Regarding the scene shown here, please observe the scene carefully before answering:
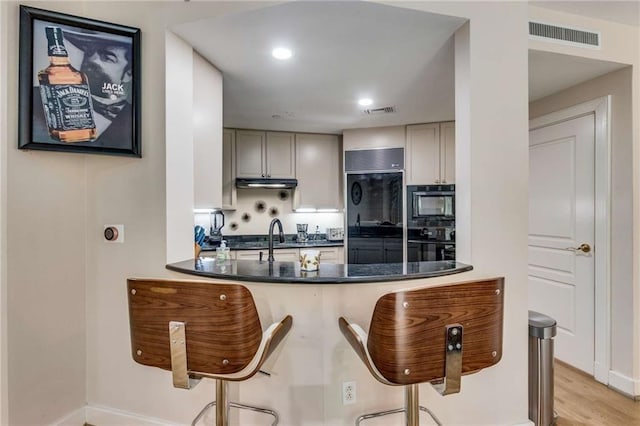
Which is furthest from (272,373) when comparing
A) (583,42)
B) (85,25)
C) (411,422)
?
(583,42)

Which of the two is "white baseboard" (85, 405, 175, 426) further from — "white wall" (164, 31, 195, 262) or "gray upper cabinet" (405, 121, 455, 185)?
"gray upper cabinet" (405, 121, 455, 185)

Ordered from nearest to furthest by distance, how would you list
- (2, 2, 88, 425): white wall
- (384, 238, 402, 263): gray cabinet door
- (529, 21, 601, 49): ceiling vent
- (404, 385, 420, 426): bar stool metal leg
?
(404, 385, 420, 426): bar stool metal leg
(2, 2, 88, 425): white wall
(529, 21, 601, 49): ceiling vent
(384, 238, 402, 263): gray cabinet door

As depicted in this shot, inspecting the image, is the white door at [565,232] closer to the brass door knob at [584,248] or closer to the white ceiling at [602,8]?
the brass door knob at [584,248]

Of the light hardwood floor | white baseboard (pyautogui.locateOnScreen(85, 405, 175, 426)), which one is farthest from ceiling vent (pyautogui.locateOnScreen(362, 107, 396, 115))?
white baseboard (pyautogui.locateOnScreen(85, 405, 175, 426))

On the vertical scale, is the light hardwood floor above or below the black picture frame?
below

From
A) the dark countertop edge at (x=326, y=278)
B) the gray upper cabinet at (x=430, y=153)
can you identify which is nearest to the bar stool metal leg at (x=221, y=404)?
the dark countertop edge at (x=326, y=278)

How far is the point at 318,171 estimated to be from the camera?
4.11 m

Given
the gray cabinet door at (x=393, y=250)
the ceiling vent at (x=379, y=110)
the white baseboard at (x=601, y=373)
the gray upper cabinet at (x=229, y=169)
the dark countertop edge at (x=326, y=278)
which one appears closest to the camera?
the dark countertop edge at (x=326, y=278)

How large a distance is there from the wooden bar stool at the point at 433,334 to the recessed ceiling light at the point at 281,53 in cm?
160

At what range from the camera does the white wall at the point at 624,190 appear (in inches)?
86.0

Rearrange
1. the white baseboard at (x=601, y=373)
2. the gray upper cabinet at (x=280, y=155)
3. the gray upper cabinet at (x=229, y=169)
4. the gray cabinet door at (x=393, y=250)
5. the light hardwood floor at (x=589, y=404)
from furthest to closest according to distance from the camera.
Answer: the gray upper cabinet at (x=280, y=155) → the gray upper cabinet at (x=229, y=169) → the gray cabinet door at (x=393, y=250) → the white baseboard at (x=601, y=373) → the light hardwood floor at (x=589, y=404)

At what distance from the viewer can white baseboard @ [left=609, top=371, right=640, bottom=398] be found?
85.4 inches

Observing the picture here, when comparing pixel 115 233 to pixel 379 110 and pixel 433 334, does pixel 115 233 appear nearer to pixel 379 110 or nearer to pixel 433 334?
pixel 433 334

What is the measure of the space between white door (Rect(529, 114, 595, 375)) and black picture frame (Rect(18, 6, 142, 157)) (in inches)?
124
